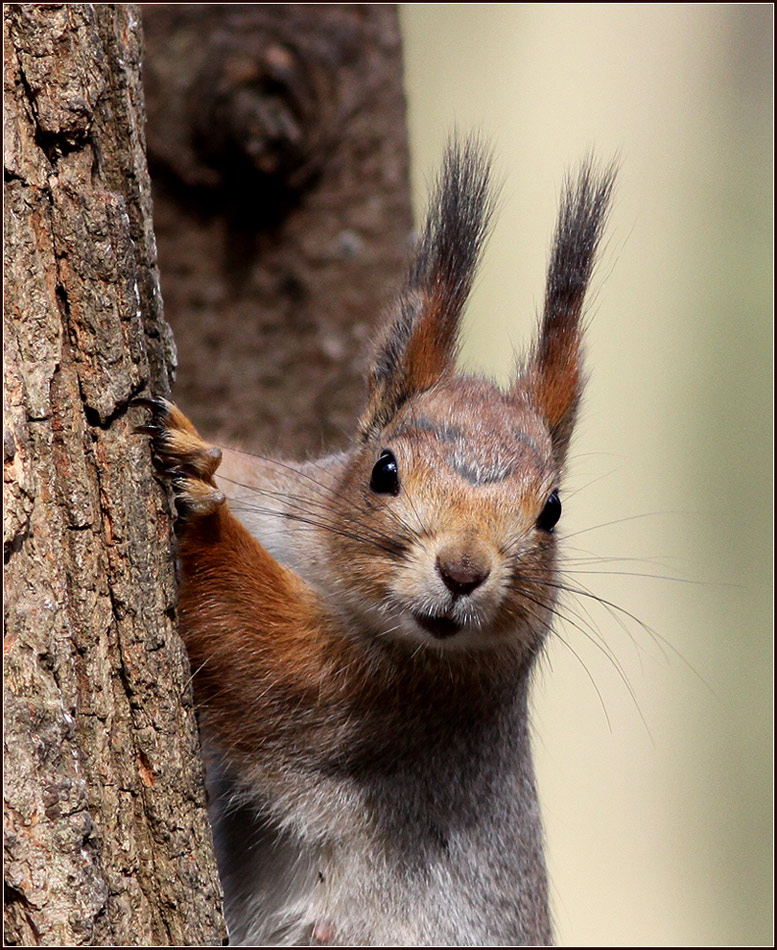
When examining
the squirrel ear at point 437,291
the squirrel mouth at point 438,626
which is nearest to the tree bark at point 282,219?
the squirrel ear at point 437,291

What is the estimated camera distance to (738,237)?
6.40 meters

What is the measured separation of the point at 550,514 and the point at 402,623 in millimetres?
372

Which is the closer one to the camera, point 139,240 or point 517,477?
point 139,240

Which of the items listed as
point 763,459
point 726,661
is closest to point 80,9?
point 763,459

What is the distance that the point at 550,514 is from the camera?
2055mm

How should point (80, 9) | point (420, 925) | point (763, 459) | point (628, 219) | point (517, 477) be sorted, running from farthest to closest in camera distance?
point (763, 459) < point (628, 219) < point (420, 925) < point (517, 477) < point (80, 9)

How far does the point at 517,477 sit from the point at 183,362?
1.74 meters

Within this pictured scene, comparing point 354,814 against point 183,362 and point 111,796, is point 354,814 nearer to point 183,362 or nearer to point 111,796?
point 111,796

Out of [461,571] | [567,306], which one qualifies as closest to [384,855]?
[461,571]

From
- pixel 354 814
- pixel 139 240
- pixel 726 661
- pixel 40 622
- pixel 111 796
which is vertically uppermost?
pixel 139 240

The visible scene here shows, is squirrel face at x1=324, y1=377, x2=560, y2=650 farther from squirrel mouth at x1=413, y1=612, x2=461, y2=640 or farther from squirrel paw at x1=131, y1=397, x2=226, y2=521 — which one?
squirrel paw at x1=131, y1=397, x2=226, y2=521

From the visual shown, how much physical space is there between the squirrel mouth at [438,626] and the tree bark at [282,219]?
150 cm

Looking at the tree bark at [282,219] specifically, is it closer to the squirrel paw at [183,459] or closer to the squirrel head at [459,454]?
the squirrel head at [459,454]

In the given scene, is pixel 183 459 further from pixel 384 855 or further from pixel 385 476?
pixel 384 855
